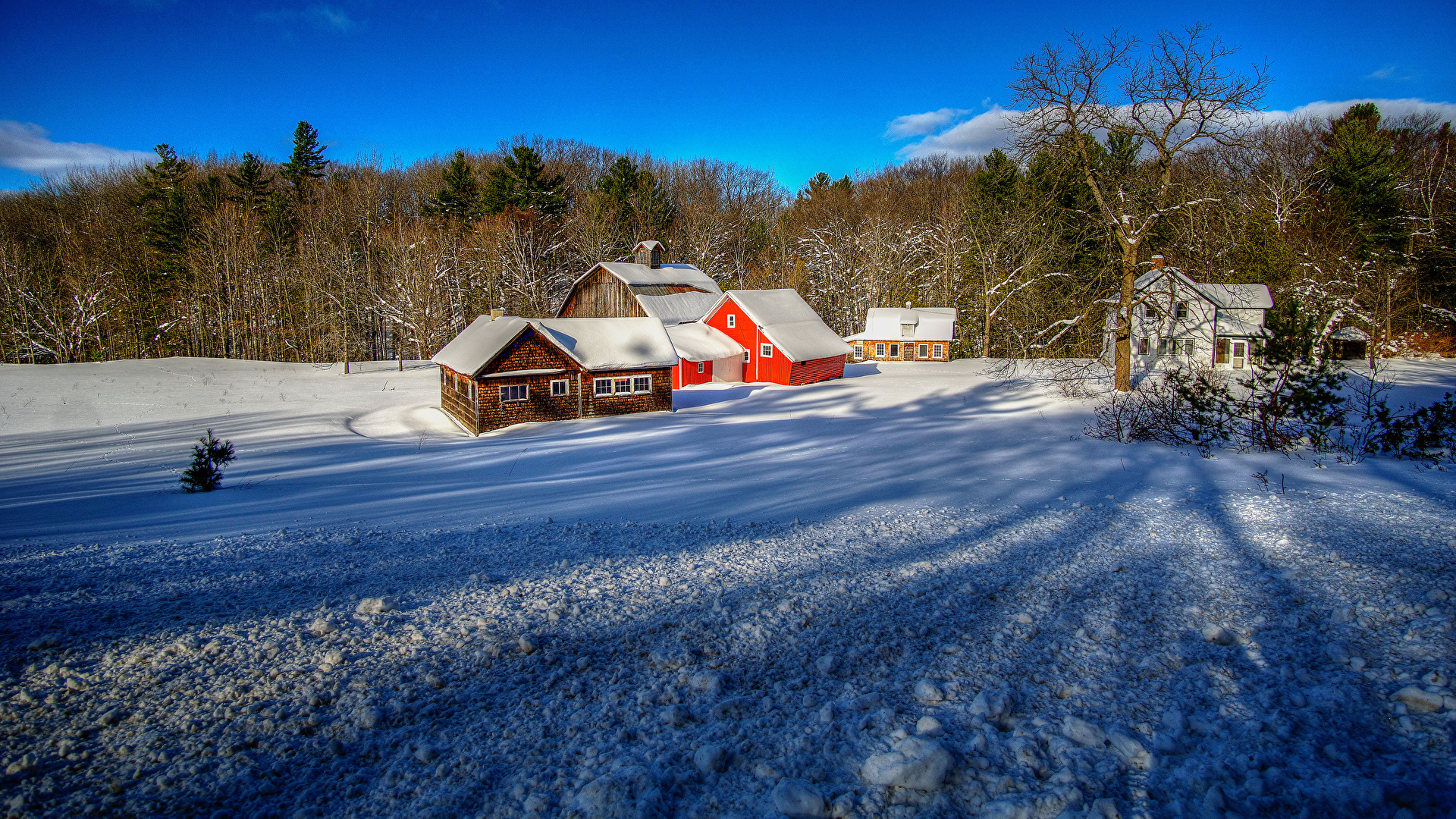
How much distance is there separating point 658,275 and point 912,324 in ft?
57.2

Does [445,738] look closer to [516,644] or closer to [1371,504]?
[516,644]

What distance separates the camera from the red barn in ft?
109

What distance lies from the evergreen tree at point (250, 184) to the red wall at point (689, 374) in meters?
39.2

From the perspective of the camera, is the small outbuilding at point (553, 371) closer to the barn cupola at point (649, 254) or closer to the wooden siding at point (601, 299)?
the wooden siding at point (601, 299)

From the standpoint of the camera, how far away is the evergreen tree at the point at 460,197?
177 feet

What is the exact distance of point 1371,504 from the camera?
25.0ft

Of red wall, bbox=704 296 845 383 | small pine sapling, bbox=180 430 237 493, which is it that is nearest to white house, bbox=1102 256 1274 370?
red wall, bbox=704 296 845 383

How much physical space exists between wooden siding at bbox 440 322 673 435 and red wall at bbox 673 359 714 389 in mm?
6866

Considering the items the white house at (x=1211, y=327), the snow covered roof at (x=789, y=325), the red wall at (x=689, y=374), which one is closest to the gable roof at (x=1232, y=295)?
the white house at (x=1211, y=327)

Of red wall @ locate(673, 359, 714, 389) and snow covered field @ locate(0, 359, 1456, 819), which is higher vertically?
red wall @ locate(673, 359, 714, 389)

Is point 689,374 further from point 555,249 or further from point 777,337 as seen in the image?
point 555,249

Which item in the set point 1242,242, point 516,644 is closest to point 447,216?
point 1242,242

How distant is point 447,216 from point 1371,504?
5853cm

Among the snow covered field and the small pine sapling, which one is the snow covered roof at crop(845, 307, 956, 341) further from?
the small pine sapling
